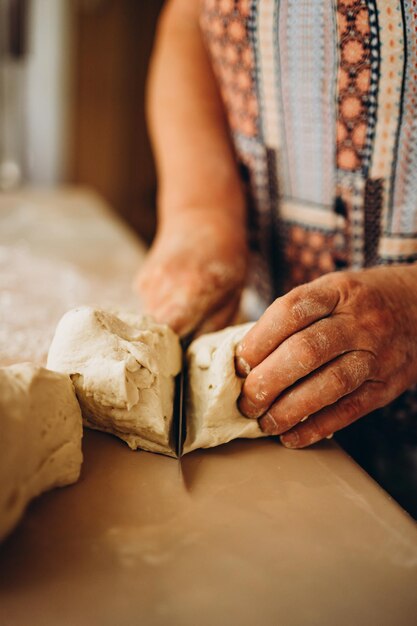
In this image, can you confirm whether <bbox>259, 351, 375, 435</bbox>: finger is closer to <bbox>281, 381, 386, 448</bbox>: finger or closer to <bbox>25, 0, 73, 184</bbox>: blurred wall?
<bbox>281, 381, 386, 448</bbox>: finger

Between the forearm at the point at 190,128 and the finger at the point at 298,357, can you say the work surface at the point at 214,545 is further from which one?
the forearm at the point at 190,128

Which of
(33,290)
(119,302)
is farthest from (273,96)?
(33,290)

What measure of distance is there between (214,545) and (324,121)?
87 centimetres

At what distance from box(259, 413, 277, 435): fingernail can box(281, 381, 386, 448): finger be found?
3 centimetres

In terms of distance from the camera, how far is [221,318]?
1106 millimetres

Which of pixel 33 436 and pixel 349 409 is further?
pixel 349 409

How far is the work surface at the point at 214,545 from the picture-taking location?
58 centimetres

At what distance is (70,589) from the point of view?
58 centimetres

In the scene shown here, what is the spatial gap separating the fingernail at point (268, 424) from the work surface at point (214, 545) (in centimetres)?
4

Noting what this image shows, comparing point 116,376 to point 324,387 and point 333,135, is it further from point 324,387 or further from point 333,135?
point 333,135

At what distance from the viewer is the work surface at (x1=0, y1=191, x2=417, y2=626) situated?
1.89ft

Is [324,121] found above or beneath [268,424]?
above

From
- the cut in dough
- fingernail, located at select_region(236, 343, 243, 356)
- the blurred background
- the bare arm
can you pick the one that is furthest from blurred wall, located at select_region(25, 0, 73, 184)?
fingernail, located at select_region(236, 343, 243, 356)

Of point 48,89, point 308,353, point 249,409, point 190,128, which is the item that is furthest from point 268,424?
point 48,89
